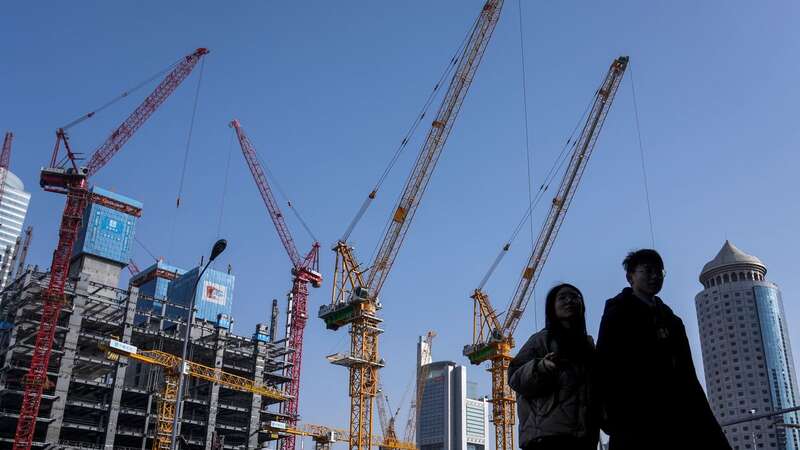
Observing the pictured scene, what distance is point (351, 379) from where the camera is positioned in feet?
208

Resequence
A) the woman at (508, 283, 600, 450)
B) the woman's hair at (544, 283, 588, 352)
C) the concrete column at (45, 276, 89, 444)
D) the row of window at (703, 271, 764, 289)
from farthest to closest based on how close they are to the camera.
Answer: the row of window at (703, 271, 764, 289) → the concrete column at (45, 276, 89, 444) → the woman's hair at (544, 283, 588, 352) → the woman at (508, 283, 600, 450)

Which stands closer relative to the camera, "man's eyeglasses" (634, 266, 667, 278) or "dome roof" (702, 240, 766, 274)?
"man's eyeglasses" (634, 266, 667, 278)

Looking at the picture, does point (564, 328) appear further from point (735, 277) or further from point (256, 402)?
point (735, 277)

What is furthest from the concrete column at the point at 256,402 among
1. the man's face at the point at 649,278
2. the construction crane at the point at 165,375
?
the man's face at the point at 649,278

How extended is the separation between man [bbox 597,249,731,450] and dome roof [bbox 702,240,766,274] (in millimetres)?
166168

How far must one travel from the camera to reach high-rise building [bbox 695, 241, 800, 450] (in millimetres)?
134125

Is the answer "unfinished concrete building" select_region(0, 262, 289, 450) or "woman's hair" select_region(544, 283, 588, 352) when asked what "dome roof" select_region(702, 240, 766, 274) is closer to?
"unfinished concrete building" select_region(0, 262, 289, 450)

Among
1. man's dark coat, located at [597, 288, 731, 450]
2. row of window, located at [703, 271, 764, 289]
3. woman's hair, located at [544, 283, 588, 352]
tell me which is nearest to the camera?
man's dark coat, located at [597, 288, 731, 450]

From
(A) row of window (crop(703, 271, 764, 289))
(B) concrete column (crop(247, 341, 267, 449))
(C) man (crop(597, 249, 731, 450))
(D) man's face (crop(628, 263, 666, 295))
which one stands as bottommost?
(C) man (crop(597, 249, 731, 450))

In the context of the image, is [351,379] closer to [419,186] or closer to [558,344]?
[419,186]

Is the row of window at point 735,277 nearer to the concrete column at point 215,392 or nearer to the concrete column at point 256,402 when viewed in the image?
the concrete column at point 256,402

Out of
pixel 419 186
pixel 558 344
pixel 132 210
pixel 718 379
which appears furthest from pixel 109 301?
pixel 718 379

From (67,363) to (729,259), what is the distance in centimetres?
13643

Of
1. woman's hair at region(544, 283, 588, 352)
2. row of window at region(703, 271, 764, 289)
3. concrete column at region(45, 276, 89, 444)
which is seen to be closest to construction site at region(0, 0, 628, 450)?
concrete column at region(45, 276, 89, 444)
